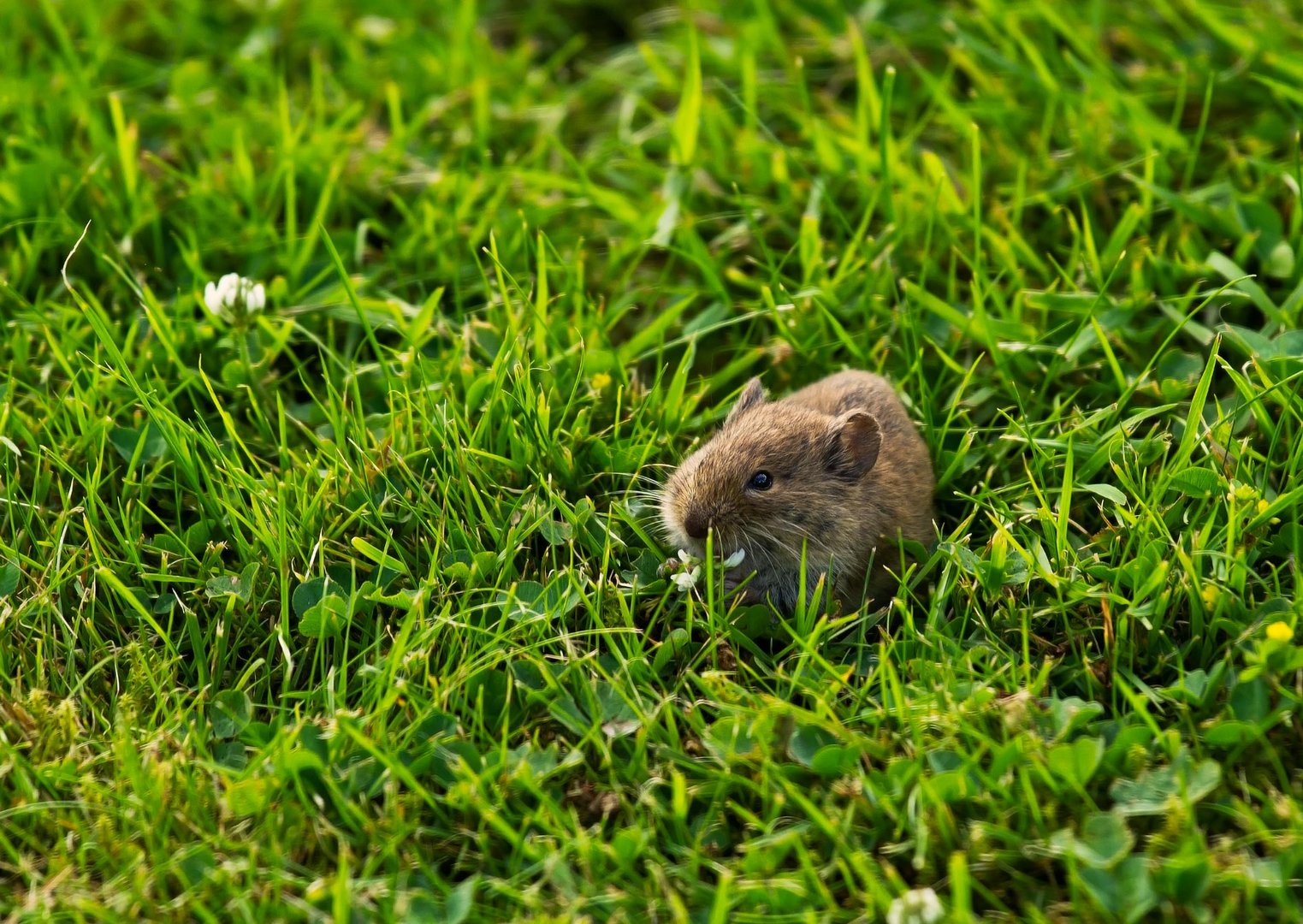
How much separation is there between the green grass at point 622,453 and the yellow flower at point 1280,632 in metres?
0.05

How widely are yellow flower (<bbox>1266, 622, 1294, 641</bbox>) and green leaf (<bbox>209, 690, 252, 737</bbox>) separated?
294cm

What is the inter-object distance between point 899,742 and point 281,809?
172 cm

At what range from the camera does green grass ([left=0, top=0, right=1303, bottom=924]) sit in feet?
11.9

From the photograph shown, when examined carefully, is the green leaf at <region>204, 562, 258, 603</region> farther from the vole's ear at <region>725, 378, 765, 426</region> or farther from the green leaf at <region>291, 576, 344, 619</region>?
the vole's ear at <region>725, 378, 765, 426</region>

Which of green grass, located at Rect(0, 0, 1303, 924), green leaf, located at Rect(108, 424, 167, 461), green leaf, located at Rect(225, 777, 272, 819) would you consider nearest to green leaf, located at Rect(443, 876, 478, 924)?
green grass, located at Rect(0, 0, 1303, 924)

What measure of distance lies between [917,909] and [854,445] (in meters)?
1.66

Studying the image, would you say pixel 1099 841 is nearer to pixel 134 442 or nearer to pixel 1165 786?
pixel 1165 786

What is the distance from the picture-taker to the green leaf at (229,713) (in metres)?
4.01

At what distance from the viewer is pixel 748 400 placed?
15.8 ft

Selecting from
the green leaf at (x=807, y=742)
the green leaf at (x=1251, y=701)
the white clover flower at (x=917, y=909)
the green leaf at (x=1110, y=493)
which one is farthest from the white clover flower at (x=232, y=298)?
the green leaf at (x=1251, y=701)

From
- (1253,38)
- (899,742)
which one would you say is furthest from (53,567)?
(1253,38)

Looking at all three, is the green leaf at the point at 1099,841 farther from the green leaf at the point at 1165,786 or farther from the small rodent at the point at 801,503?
the small rodent at the point at 801,503

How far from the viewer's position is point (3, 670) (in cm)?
411

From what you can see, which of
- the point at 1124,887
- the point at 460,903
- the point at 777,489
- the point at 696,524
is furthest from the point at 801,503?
the point at 460,903
